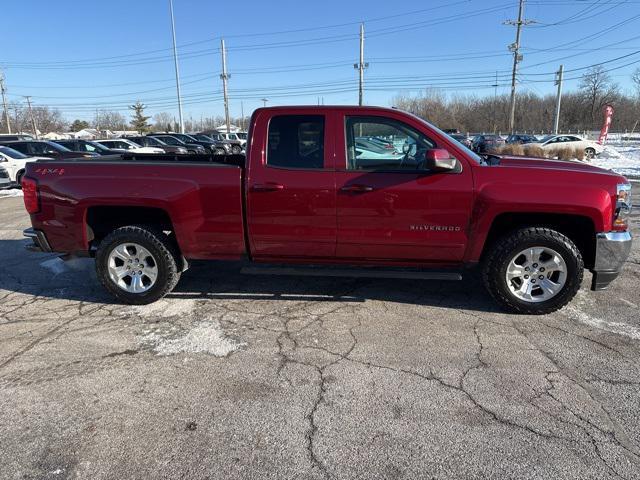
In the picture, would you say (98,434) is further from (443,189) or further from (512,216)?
(512,216)

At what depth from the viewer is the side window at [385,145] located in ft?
13.4

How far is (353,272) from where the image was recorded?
4.29 metres

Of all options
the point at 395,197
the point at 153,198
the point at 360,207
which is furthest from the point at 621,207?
the point at 153,198

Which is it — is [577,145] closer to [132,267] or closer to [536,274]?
[536,274]

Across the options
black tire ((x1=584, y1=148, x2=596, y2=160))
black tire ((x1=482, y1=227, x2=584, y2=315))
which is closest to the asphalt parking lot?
black tire ((x1=482, y1=227, x2=584, y2=315))

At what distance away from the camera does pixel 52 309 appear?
4.50m

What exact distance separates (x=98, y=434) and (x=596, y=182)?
14.1 ft

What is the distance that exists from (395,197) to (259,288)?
6.37 ft

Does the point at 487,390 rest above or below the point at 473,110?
below

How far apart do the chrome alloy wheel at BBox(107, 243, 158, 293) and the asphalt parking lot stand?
0.25 meters

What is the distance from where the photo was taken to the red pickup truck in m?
3.94

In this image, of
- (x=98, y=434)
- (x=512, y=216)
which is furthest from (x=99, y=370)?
(x=512, y=216)

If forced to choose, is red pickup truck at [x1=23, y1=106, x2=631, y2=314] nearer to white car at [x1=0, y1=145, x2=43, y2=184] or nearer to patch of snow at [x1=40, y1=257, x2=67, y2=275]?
patch of snow at [x1=40, y1=257, x2=67, y2=275]

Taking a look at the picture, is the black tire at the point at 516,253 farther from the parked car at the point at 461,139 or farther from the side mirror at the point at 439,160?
the parked car at the point at 461,139
